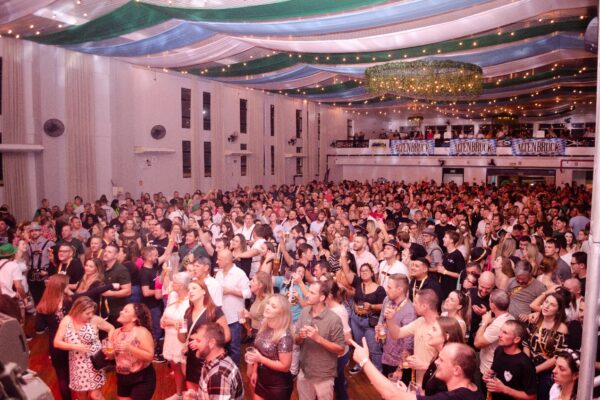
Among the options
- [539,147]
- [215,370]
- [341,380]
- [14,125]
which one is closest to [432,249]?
[341,380]

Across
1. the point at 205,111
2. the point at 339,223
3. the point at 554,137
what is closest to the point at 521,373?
the point at 339,223

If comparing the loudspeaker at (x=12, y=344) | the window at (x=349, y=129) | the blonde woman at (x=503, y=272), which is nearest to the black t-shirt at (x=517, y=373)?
the blonde woman at (x=503, y=272)

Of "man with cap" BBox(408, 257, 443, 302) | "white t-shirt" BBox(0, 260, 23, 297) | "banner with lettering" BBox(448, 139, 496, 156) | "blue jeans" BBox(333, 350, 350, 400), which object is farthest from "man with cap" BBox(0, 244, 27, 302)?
"banner with lettering" BBox(448, 139, 496, 156)

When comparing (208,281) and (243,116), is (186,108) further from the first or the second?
(208,281)

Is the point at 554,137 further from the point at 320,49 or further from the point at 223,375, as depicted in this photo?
the point at 223,375

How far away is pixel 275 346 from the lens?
308 cm

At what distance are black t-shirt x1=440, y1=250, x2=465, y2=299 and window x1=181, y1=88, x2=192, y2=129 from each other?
38.8 feet

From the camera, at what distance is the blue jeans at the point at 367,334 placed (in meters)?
4.31

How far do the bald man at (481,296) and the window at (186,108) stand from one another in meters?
12.9

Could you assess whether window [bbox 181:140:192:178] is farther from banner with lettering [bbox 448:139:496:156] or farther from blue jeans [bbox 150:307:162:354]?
banner with lettering [bbox 448:139:496:156]

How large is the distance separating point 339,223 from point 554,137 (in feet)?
52.9

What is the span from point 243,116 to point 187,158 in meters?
3.53

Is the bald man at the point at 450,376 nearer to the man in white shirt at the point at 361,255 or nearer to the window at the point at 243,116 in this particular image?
the man in white shirt at the point at 361,255

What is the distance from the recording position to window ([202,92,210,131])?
16.3 m
